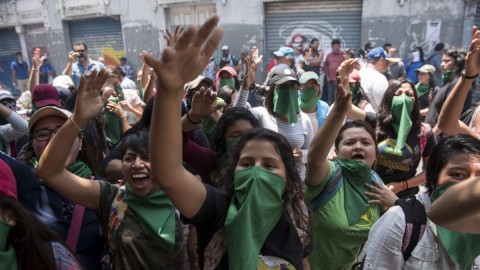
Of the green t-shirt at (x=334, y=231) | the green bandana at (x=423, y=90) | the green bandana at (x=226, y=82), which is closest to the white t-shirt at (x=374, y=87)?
the green bandana at (x=423, y=90)

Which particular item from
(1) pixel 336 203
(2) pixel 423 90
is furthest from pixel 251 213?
(2) pixel 423 90

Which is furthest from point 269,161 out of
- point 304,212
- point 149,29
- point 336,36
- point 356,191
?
point 149,29

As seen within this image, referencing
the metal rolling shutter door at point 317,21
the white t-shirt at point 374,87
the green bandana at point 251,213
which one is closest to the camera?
the green bandana at point 251,213

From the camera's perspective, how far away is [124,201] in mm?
1956

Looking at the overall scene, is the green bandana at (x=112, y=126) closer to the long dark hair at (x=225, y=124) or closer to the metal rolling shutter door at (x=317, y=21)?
the long dark hair at (x=225, y=124)

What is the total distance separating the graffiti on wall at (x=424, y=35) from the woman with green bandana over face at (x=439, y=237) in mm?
8522

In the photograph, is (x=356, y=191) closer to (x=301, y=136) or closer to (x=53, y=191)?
(x=301, y=136)

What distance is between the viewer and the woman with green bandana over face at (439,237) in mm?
1530

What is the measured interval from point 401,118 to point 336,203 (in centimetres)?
137

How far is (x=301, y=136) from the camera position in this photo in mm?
3262

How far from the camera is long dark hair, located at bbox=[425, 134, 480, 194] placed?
1.60 m

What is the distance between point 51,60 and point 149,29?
5528 millimetres

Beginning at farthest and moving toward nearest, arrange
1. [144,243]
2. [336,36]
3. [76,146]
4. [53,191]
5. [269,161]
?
[336,36], [76,146], [53,191], [144,243], [269,161]

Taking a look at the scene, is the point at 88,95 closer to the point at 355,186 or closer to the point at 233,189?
the point at 233,189
